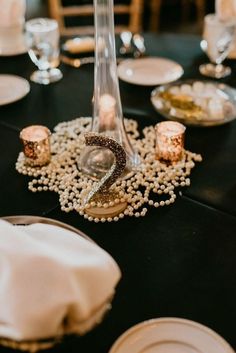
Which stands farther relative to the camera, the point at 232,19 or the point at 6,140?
the point at 232,19

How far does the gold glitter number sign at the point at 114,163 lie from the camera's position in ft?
2.77

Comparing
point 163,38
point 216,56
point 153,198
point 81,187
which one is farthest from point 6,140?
point 163,38

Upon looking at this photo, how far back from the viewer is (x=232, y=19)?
4.57ft

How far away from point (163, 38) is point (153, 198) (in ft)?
2.89

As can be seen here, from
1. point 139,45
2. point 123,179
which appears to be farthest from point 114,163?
point 139,45

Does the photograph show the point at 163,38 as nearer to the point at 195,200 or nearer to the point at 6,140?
the point at 6,140

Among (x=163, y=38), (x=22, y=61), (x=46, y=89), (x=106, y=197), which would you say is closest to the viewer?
(x=106, y=197)

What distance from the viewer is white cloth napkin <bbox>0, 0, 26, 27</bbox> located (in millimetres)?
1403

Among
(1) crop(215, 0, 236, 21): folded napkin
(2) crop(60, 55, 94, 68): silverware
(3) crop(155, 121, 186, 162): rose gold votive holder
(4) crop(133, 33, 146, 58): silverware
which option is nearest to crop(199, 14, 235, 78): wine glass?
(1) crop(215, 0, 236, 21): folded napkin

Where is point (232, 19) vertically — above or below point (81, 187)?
above

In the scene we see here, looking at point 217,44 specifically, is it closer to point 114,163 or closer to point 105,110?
point 105,110

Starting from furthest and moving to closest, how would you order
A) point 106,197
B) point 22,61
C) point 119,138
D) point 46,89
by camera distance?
1. point 22,61
2. point 46,89
3. point 119,138
4. point 106,197

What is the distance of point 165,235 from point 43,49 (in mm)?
740

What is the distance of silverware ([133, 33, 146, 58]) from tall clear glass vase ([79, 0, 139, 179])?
1.71 ft
